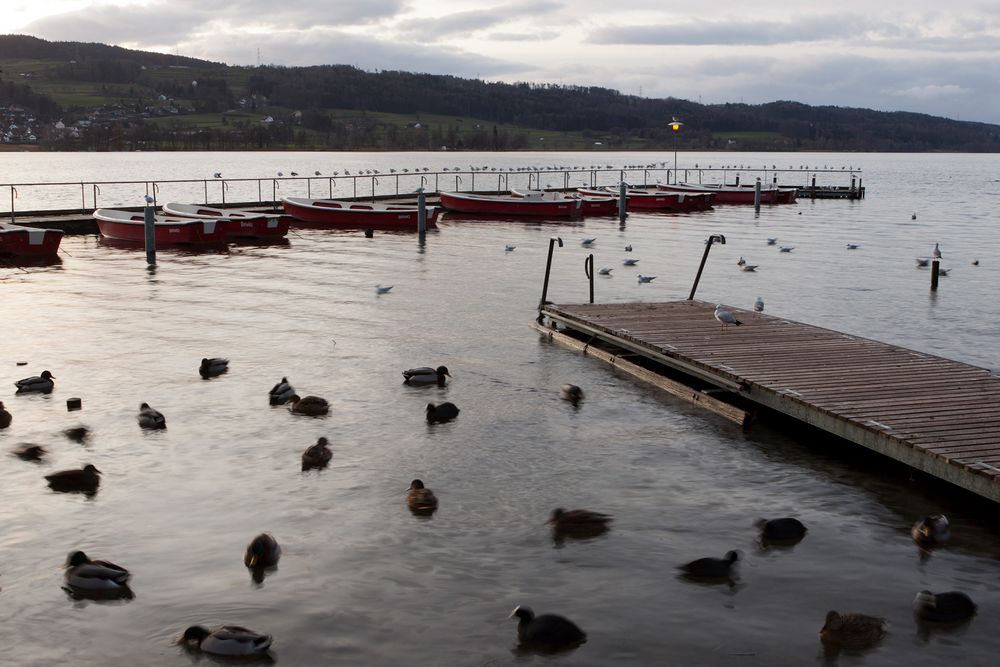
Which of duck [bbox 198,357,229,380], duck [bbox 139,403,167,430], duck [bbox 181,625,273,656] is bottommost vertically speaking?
duck [bbox 181,625,273,656]

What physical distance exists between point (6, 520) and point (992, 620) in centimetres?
1073

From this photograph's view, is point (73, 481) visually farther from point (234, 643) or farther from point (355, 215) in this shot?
point (355, 215)

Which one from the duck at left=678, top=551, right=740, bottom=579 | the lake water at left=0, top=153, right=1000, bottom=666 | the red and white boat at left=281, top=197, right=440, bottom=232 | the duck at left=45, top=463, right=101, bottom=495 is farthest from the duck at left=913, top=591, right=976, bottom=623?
the red and white boat at left=281, top=197, right=440, bottom=232

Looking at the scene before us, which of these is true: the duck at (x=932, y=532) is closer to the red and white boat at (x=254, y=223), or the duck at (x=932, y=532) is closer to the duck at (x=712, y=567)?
the duck at (x=712, y=567)

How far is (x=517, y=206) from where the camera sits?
6103 centimetres

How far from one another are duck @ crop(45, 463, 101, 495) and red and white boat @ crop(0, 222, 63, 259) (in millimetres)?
28048

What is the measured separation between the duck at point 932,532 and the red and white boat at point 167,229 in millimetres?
35940

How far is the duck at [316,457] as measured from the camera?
1388 centimetres

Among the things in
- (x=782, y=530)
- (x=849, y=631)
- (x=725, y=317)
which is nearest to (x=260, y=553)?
(x=782, y=530)

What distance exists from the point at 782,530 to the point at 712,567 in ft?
4.51

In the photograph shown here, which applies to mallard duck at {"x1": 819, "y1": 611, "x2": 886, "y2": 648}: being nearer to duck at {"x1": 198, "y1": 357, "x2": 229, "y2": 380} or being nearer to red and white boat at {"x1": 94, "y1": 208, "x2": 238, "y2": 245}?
duck at {"x1": 198, "y1": 357, "x2": 229, "y2": 380}

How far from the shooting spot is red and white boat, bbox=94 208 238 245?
42219mm

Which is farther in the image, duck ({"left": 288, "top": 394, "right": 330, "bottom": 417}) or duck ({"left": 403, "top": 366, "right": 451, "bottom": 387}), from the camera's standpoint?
duck ({"left": 403, "top": 366, "right": 451, "bottom": 387})

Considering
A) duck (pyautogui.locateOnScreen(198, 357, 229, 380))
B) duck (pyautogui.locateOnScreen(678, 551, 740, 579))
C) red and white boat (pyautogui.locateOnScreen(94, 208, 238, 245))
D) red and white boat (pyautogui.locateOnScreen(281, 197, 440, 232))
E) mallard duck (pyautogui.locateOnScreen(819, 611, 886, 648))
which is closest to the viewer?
mallard duck (pyautogui.locateOnScreen(819, 611, 886, 648))
